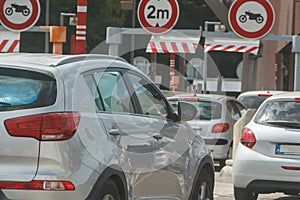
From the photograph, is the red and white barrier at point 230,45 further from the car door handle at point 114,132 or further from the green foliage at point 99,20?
the green foliage at point 99,20

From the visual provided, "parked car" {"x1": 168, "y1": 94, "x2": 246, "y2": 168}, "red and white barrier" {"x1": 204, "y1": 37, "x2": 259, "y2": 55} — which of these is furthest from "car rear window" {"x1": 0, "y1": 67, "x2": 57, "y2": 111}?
"red and white barrier" {"x1": 204, "y1": 37, "x2": 259, "y2": 55}

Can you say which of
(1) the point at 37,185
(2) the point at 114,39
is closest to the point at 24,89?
(1) the point at 37,185

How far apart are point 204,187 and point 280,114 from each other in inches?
73.0

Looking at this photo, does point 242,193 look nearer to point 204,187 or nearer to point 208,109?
point 204,187

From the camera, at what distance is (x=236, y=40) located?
595 inches

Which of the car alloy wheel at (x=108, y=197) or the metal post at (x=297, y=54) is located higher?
the metal post at (x=297, y=54)

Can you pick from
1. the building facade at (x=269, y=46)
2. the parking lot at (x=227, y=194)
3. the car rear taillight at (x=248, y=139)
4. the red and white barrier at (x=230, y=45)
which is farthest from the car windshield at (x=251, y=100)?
the building facade at (x=269, y=46)

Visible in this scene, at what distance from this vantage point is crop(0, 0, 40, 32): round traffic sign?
1411cm

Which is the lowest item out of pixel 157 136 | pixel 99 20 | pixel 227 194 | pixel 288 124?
pixel 227 194

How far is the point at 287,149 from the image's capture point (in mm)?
9438

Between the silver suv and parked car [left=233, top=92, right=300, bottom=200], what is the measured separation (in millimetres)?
2142

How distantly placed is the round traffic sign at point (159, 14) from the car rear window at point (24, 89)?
8.28 metres

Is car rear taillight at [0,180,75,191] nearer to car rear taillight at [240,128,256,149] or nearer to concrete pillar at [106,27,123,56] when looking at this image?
car rear taillight at [240,128,256,149]

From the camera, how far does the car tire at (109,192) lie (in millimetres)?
6146
